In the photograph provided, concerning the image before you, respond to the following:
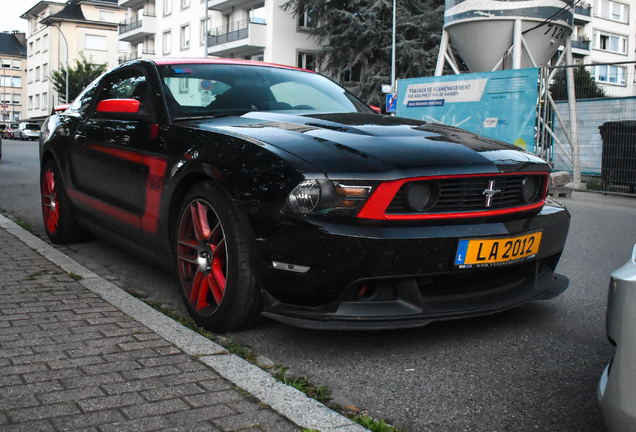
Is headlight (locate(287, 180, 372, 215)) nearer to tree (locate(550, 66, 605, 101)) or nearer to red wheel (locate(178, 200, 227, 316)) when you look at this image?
red wheel (locate(178, 200, 227, 316))

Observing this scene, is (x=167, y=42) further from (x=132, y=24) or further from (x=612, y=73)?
(x=612, y=73)

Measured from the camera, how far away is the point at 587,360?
10.3 ft

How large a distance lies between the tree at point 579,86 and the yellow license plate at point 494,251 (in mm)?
12127

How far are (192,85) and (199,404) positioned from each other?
2358mm

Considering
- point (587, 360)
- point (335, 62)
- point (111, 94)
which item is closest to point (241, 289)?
point (587, 360)

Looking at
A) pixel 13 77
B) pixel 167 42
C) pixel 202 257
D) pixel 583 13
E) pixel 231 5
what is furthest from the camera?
pixel 13 77

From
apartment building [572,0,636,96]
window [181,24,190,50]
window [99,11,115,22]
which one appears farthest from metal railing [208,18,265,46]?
window [99,11,115,22]

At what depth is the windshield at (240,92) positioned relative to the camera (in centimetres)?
412

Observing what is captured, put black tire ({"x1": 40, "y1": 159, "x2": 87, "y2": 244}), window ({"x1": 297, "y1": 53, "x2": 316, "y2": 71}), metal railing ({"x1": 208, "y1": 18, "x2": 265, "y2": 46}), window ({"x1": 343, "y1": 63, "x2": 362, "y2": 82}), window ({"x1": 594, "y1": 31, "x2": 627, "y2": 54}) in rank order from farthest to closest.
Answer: window ({"x1": 594, "y1": 31, "x2": 627, "y2": 54})
window ({"x1": 297, "y1": 53, "x2": 316, "y2": 71})
window ({"x1": 343, "y1": 63, "x2": 362, "y2": 82})
metal railing ({"x1": 208, "y1": 18, "x2": 265, "y2": 46})
black tire ({"x1": 40, "y1": 159, "x2": 87, "y2": 244})

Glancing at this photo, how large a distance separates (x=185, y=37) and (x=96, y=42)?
3135cm

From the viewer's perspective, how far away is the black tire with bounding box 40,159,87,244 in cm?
553

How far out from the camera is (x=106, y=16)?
73812 mm

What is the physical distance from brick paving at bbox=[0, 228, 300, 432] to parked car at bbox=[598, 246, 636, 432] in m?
1.00

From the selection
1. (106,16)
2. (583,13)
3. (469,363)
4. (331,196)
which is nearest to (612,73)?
(469,363)
